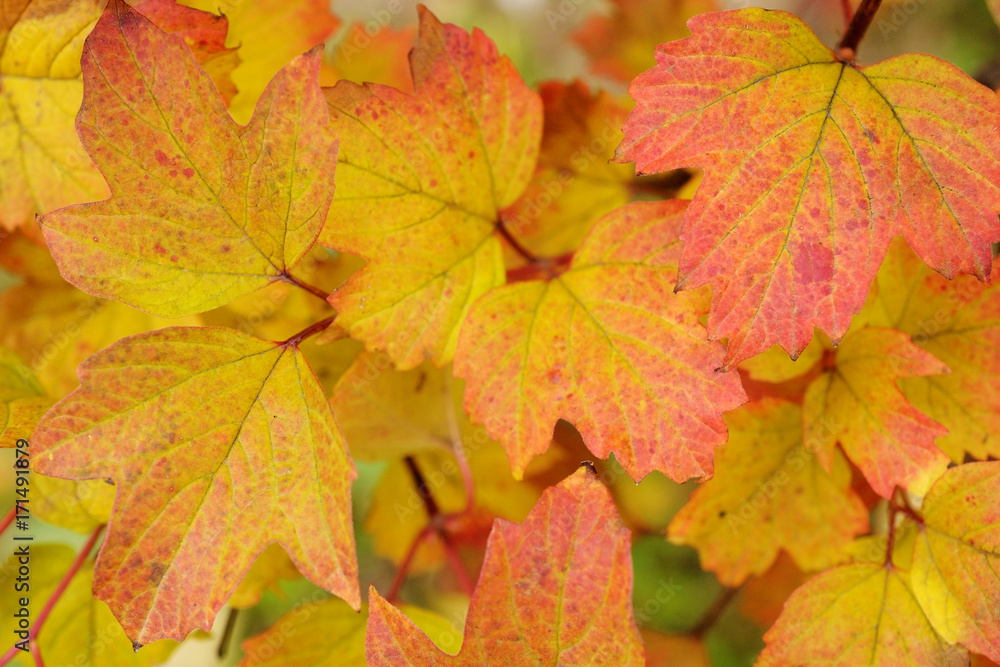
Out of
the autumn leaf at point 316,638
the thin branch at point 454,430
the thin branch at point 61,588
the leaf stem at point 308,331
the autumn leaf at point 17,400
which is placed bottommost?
the thin branch at point 61,588

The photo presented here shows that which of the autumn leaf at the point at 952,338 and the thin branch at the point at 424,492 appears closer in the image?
the autumn leaf at the point at 952,338

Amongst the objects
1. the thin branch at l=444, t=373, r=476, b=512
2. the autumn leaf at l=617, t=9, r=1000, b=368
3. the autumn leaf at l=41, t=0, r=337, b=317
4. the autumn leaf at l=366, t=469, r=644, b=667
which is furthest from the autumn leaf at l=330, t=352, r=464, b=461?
the autumn leaf at l=617, t=9, r=1000, b=368

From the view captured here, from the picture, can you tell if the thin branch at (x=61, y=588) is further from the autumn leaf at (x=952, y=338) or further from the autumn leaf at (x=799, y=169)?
the autumn leaf at (x=952, y=338)

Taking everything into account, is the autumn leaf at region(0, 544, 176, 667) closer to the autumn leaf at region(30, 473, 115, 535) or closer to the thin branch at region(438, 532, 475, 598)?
the autumn leaf at region(30, 473, 115, 535)

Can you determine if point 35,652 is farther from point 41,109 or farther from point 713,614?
point 713,614

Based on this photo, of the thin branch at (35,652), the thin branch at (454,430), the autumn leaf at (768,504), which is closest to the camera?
the thin branch at (35,652)

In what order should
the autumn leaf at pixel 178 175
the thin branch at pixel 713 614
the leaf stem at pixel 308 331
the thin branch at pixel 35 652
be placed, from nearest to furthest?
the autumn leaf at pixel 178 175, the leaf stem at pixel 308 331, the thin branch at pixel 35 652, the thin branch at pixel 713 614

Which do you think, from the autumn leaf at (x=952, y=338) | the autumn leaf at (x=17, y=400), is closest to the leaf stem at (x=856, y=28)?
the autumn leaf at (x=952, y=338)

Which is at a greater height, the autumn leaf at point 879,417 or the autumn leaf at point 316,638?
the autumn leaf at point 879,417
